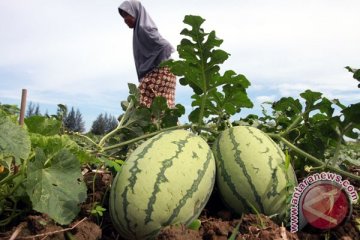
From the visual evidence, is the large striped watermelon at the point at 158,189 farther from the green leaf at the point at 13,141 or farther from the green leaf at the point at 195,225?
the green leaf at the point at 13,141

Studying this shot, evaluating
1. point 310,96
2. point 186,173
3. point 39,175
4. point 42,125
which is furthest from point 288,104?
point 39,175

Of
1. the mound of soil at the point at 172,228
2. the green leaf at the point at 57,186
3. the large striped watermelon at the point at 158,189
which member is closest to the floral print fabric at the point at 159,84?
the mound of soil at the point at 172,228

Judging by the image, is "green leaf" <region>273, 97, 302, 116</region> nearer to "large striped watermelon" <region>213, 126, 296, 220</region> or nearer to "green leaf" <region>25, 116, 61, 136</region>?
"large striped watermelon" <region>213, 126, 296, 220</region>

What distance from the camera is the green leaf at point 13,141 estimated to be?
1.55m

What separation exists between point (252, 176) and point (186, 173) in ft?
1.15

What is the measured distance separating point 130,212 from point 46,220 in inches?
13.6

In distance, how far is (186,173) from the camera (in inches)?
77.2

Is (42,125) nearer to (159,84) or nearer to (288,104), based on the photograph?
(288,104)

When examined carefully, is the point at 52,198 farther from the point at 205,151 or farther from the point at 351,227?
the point at 351,227

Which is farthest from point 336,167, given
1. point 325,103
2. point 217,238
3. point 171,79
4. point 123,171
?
point 171,79

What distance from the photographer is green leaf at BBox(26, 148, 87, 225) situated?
5.42 ft

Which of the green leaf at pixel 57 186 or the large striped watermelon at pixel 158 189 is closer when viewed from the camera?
the green leaf at pixel 57 186

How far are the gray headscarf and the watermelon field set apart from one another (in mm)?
3699

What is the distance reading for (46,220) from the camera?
1.73m
